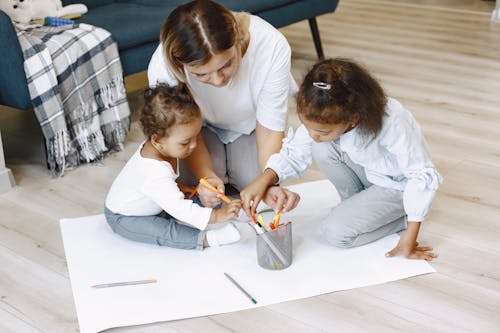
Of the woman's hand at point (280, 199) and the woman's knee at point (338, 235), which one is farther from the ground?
the woman's hand at point (280, 199)

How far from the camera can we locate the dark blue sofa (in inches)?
84.3

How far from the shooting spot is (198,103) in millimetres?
1886

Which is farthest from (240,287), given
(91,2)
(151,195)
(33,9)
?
(91,2)

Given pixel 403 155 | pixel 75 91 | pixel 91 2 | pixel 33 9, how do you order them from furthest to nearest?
1. pixel 91 2
2. pixel 33 9
3. pixel 75 91
4. pixel 403 155

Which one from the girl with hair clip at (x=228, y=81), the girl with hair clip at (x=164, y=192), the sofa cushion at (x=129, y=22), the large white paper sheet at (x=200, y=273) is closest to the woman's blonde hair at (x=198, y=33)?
the girl with hair clip at (x=228, y=81)

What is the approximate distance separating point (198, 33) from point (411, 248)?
0.73 m

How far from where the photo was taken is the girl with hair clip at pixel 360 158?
1490 millimetres

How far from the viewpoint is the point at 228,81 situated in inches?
69.1

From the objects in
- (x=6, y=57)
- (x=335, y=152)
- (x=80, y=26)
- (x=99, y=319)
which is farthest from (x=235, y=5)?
(x=99, y=319)

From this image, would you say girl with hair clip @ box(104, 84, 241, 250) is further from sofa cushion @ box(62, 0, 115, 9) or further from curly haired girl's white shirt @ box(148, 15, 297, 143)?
sofa cushion @ box(62, 0, 115, 9)

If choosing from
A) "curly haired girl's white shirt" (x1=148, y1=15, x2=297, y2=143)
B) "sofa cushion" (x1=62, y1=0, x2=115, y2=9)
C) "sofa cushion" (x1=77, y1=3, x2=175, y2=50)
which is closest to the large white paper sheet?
"curly haired girl's white shirt" (x1=148, y1=15, x2=297, y2=143)

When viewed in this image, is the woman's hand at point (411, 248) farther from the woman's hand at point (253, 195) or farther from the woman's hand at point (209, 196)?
the woman's hand at point (209, 196)

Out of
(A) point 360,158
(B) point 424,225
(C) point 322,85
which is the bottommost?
(B) point 424,225

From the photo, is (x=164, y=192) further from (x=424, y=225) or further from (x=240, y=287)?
(x=424, y=225)
